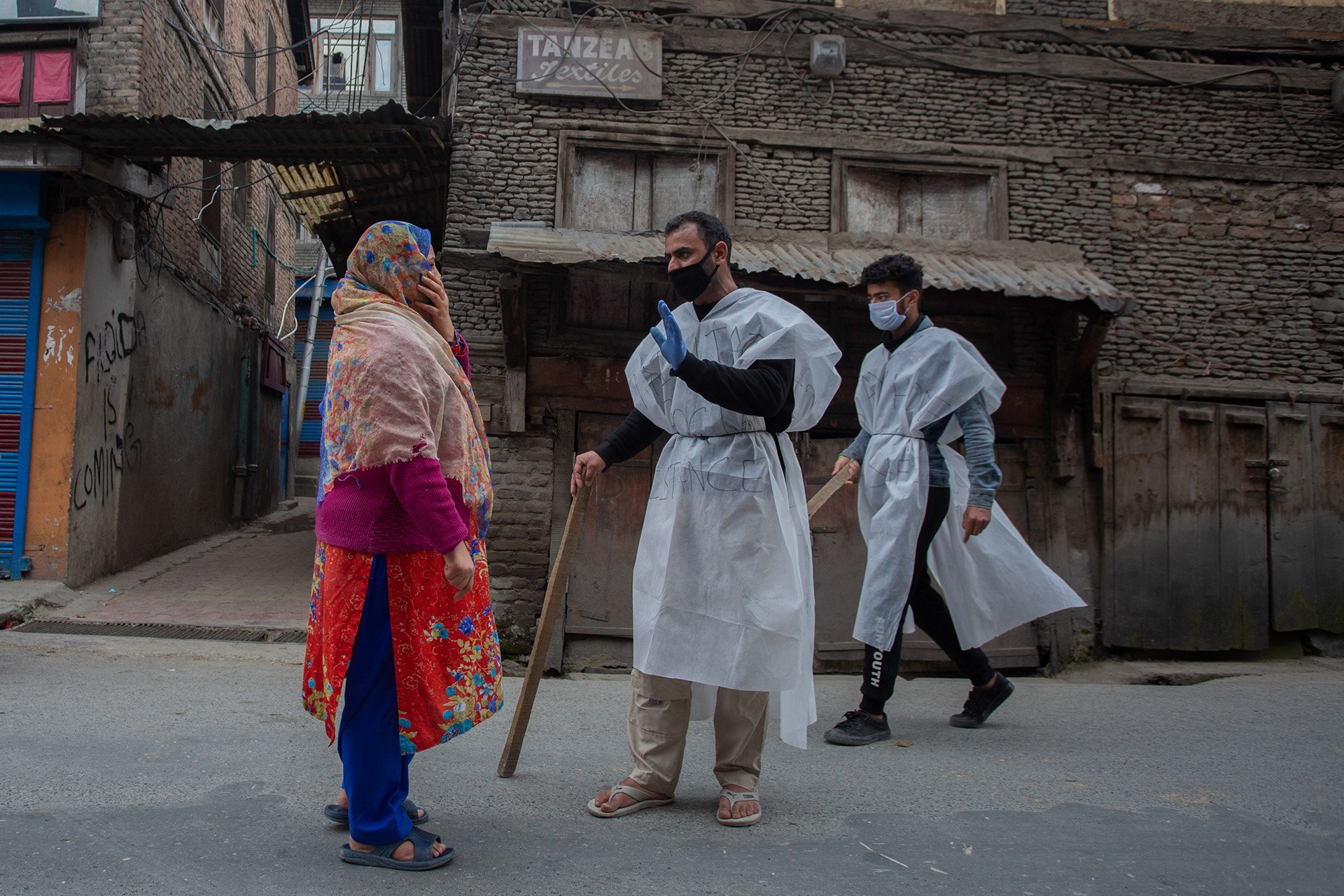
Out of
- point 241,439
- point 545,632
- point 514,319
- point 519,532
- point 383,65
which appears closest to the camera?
point 545,632

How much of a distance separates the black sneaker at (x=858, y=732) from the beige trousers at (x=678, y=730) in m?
1.14

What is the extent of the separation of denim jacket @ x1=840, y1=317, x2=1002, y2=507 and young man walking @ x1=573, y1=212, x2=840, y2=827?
4.17 ft

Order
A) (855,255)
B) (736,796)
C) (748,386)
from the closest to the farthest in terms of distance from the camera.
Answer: (748,386)
(736,796)
(855,255)

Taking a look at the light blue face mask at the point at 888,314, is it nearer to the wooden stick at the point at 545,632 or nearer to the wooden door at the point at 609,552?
the wooden stick at the point at 545,632

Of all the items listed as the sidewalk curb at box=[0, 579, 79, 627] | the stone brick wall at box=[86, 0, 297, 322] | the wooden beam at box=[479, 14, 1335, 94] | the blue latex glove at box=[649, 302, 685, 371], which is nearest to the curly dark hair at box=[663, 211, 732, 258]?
the blue latex glove at box=[649, 302, 685, 371]

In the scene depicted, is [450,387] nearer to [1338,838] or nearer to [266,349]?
[1338,838]

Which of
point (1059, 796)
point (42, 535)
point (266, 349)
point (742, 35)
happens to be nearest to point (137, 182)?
point (42, 535)

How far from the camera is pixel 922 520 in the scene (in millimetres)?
3951

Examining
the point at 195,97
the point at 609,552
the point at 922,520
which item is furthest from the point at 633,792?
the point at 195,97

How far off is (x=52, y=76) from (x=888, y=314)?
7679 millimetres

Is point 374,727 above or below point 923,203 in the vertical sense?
below

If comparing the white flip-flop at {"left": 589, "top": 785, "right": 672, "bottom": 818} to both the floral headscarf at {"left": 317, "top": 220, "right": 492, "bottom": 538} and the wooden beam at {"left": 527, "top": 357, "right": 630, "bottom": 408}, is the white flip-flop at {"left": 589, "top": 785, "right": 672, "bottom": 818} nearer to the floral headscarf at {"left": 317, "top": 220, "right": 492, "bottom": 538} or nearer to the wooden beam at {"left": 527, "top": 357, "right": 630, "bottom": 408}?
the floral headscarf at {"left": 317, "top": 220, "right": 492, "bottom": 538}

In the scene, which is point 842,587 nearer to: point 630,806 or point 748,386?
point 630,806

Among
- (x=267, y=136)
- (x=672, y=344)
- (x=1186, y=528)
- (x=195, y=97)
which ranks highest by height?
(x=195, y=97)
